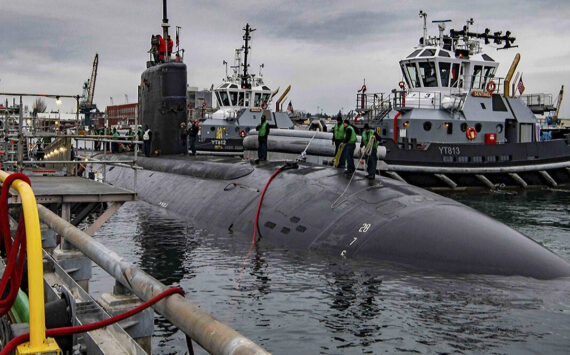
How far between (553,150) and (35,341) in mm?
34503

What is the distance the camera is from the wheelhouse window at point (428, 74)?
1394 inches

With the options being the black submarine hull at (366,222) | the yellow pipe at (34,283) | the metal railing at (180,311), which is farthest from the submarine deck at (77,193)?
the yellow pipe at (34,283)

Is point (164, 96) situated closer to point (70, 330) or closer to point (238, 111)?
point (70, 330)

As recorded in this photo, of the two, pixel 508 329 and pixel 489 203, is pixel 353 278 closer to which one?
pixel 508 329

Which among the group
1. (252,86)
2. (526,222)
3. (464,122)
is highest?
(252,86)

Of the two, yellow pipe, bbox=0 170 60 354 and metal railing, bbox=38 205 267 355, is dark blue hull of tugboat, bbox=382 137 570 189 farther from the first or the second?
yellow pipe, bbox=0 170 60 354

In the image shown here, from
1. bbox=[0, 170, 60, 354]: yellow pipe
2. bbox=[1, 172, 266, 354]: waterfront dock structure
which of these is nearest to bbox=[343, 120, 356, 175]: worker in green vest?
bbox=[1, 172, 266, 354]: waterfront dock structure

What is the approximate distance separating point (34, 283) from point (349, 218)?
8.56 meters

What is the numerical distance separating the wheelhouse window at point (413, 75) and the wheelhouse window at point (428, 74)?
0.34 meters

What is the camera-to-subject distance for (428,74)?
3562 cm

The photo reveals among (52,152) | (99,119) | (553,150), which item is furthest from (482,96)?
(99,119)

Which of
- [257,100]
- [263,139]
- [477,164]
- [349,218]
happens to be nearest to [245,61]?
[257,100]

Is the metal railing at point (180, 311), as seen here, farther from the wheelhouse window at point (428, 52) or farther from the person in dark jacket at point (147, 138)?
the wheelhouse window at point (428, 52)

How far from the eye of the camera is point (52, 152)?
1889 cm
